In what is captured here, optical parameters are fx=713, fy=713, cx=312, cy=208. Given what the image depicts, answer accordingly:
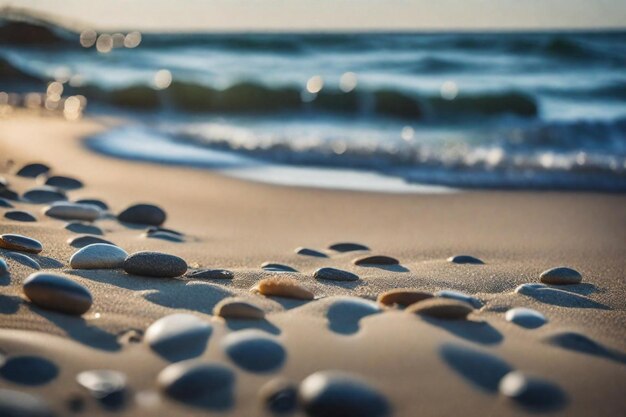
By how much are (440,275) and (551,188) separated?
2160 mm

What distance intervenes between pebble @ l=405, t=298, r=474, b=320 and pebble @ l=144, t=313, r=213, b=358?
1.42 feet

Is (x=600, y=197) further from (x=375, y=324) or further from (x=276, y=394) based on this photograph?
(x=276, y=394)

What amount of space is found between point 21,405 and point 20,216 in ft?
5.53

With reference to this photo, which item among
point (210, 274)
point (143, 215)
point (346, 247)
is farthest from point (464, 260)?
point (143, 215)

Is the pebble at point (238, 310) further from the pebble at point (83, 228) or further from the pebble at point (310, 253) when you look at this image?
the pebble at point (83, 228)

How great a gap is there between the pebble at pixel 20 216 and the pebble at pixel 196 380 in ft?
5.05

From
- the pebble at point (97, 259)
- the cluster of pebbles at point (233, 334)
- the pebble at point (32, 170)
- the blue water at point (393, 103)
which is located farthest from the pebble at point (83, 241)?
the blue water at point (393, 103)

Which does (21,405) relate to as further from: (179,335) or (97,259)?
(97,259)

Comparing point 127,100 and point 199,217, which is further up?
point 127,100

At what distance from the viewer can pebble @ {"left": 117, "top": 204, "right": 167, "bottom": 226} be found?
8.98ft

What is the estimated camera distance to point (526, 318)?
4.98ft

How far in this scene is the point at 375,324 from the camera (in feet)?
4.69

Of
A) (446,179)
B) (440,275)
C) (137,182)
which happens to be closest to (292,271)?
(440,275)

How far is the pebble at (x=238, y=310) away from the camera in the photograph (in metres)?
1.44
